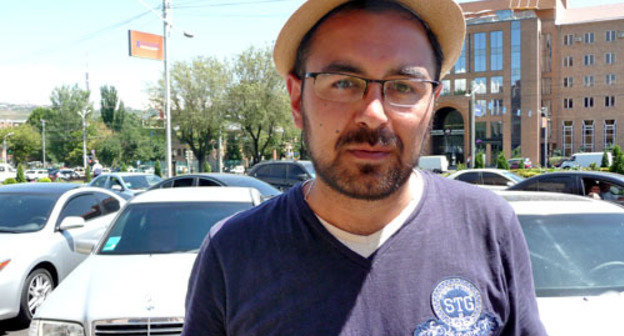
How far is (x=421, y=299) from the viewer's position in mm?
→ 1250

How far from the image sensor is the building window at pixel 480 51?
69.3m

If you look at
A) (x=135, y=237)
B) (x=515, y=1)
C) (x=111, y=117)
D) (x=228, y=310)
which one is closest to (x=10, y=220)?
(x=135, y=237)

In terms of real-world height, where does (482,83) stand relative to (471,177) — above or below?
above

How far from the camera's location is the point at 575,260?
11.8ft

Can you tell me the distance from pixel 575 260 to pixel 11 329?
19.4ft

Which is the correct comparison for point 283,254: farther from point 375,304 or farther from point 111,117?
point 111,117

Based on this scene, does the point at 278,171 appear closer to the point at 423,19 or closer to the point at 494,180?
the point at 494,180

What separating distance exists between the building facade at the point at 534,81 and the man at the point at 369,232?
222ft

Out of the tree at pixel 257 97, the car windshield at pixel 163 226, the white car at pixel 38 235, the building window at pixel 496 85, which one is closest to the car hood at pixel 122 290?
the car windshield at pixel 163 226

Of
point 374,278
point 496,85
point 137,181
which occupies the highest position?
point 496,85

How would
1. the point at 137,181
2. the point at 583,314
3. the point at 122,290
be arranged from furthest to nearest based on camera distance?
the point at 137,181
the point at 122,290
the point at 583,314

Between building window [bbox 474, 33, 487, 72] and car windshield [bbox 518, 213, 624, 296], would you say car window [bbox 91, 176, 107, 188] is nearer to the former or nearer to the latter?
car windshield [bbox 518, 213, 624, 296]

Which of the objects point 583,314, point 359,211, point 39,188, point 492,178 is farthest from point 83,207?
point 492,178

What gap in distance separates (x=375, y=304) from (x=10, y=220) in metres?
6.79
